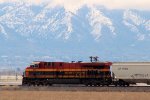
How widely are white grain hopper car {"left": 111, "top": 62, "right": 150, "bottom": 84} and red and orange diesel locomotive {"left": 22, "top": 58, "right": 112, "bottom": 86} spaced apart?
3.73 feet

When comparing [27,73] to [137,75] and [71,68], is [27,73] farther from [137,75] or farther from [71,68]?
[137,75]

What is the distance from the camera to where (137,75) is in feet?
229

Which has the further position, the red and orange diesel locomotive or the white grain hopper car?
the red and orange diesel locomotive

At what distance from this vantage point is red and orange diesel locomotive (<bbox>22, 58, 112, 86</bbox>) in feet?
230

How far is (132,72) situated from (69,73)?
8629 millimetres

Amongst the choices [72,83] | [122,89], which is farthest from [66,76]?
[122,89]

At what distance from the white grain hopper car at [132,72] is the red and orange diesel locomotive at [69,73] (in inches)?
44.7

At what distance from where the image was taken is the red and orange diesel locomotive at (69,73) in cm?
7025

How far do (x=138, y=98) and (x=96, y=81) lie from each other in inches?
798

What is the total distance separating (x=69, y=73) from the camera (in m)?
71.4

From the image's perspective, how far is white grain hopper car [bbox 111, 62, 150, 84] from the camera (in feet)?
228

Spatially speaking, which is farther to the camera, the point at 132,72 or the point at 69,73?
the point at 69,73

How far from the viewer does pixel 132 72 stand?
69688mm

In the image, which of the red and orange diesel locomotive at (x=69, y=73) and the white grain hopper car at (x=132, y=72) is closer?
the white grain hopper car at (x=132, y=72)
